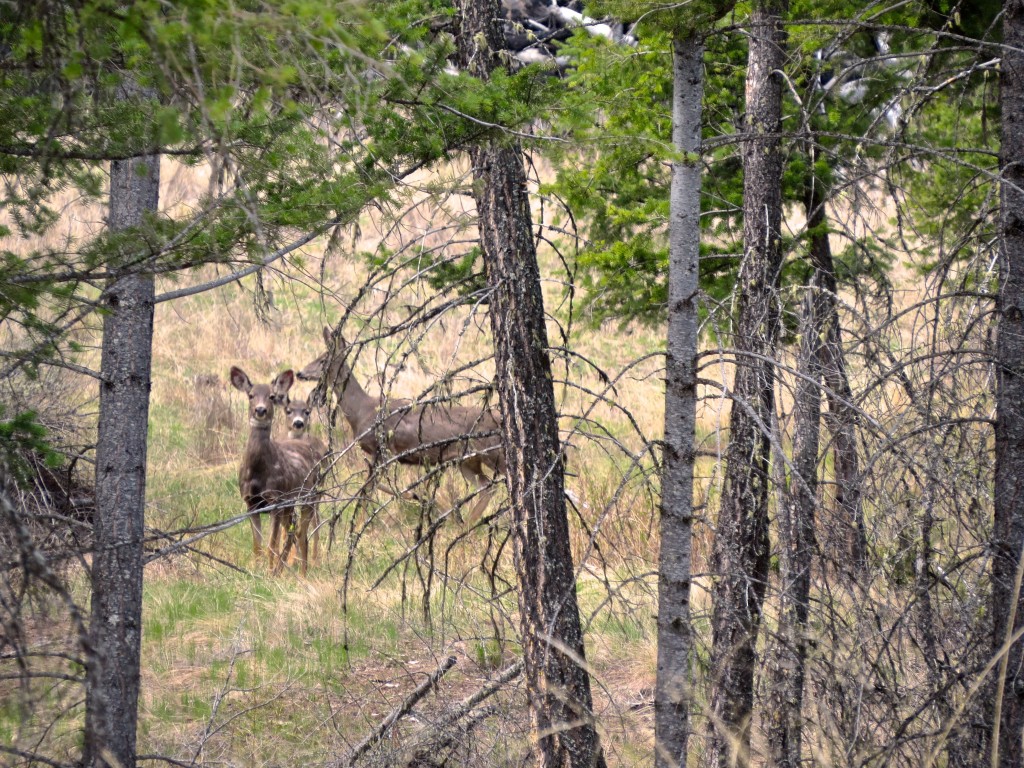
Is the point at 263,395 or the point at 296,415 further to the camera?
the point at 296,415

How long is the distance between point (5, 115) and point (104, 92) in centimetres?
41

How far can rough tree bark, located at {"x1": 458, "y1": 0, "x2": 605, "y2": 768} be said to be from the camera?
18.4ft

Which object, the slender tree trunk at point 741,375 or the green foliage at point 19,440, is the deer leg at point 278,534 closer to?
the slender tree trunk at point 741,375

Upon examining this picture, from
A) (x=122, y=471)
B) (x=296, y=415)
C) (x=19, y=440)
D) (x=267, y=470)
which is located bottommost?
(x=267, y=470)

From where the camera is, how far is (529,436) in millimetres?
5648

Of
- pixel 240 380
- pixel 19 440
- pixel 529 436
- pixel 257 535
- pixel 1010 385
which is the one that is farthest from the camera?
pixel 240 380

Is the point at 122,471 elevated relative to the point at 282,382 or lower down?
lower down

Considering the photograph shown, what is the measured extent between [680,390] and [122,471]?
2781 mm

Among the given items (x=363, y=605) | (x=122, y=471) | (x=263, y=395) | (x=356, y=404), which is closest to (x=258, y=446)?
(x=263, y=395)

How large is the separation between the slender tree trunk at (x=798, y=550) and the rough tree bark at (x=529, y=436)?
1.08 metres

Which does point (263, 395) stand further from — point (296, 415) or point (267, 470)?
point (267, 470)

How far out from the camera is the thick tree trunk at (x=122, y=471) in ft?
16.9

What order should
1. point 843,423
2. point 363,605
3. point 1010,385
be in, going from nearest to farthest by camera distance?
point 843,423
point 1010,385
point 363,605

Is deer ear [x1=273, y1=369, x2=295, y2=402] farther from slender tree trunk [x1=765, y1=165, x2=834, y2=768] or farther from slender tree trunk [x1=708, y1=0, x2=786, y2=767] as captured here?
slender tree trunk [x1=765, y1=165, x2=834, y2=768]
